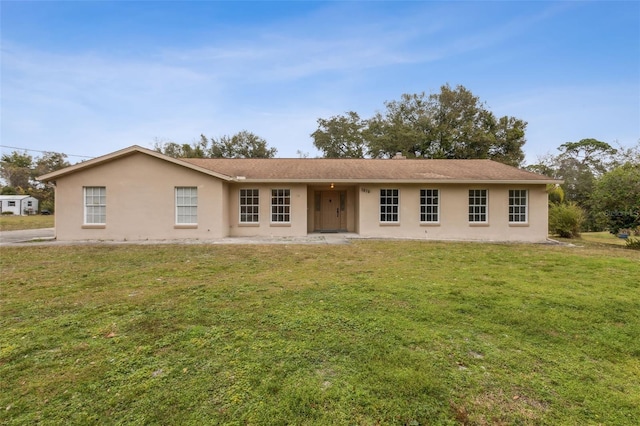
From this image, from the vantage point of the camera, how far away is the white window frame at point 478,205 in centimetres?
1410

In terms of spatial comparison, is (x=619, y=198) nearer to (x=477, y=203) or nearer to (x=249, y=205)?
(x=477, y=203)

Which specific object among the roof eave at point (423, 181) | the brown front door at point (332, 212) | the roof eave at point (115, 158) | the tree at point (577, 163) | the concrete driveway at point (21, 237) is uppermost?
the tree at point (577, 163)

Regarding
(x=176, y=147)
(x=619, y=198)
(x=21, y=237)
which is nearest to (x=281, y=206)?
(x=21, y=237)

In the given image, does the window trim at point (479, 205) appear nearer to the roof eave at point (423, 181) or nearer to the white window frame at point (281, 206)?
the roof eave at point (423, 181)

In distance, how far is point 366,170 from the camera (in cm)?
1539

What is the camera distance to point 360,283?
589 centimetres

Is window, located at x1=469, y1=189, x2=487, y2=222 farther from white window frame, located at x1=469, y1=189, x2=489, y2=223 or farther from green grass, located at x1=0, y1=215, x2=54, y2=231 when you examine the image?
green grass, located at x1=0, y1=215, x2=54, y2=231

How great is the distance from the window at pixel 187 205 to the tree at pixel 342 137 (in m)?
25.9

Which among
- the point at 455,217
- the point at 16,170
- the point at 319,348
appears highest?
the point at 16,170

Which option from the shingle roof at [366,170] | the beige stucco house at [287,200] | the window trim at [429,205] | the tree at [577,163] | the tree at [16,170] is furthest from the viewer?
the tree at [16,170]

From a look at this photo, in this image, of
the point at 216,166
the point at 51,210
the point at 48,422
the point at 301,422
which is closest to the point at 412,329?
the point at 301,422

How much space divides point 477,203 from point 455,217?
50.1 inches

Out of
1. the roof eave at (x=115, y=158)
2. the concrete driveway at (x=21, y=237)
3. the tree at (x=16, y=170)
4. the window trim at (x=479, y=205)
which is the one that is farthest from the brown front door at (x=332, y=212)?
the tree at (x=16, y=170)

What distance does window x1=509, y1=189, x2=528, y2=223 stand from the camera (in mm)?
14055
